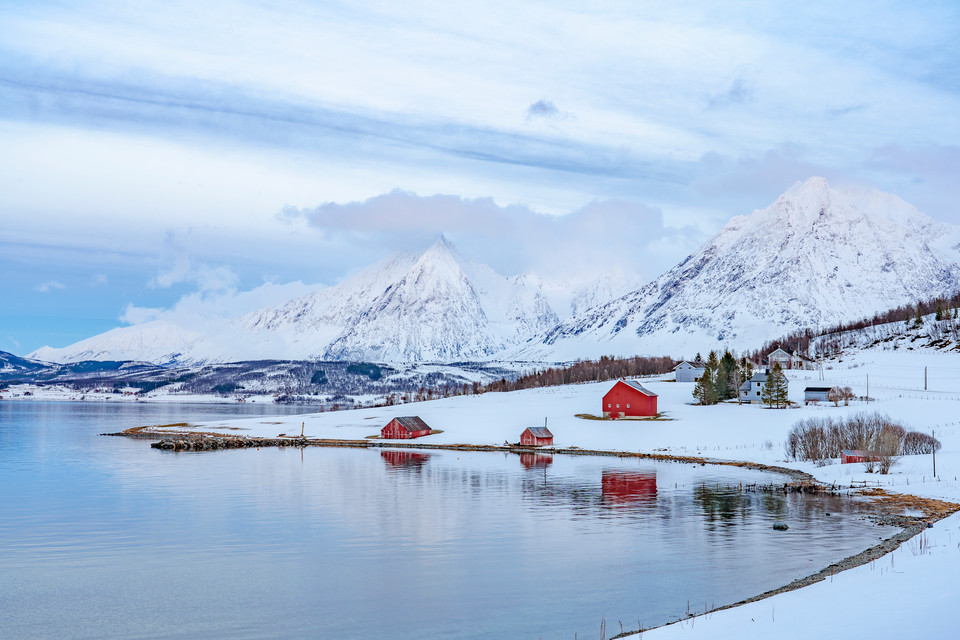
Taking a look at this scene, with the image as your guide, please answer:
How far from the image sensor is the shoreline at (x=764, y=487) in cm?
3164

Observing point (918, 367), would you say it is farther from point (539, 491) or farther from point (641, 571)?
point (641, 571)

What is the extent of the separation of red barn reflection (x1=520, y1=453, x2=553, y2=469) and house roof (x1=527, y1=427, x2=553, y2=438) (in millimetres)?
7336

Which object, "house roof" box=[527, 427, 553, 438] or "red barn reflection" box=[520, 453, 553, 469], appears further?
"house roof" box=[527, 427, 553, 438]

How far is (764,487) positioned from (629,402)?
205ft

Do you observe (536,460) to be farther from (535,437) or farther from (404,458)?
(535,437)

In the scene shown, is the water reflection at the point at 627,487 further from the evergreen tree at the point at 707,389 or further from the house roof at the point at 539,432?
the evergreen tree at the point at 707,389

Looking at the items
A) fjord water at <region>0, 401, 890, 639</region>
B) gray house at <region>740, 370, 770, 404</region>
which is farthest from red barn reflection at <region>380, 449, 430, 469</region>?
gray house at <region>740, 370, 770, 404</region>

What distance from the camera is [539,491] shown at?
204 ft

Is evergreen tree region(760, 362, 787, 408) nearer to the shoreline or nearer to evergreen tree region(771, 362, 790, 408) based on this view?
evergreen tree region(771, 362, 790, 408)

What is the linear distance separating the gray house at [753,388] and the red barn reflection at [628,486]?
69.2 m

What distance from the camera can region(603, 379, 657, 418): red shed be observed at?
12419cm

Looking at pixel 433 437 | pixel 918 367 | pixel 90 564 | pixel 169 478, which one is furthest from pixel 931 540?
pixel 918 367

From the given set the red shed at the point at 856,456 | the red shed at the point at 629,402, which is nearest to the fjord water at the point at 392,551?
the red shed at the point at 856,456

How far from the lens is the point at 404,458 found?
314 ft
